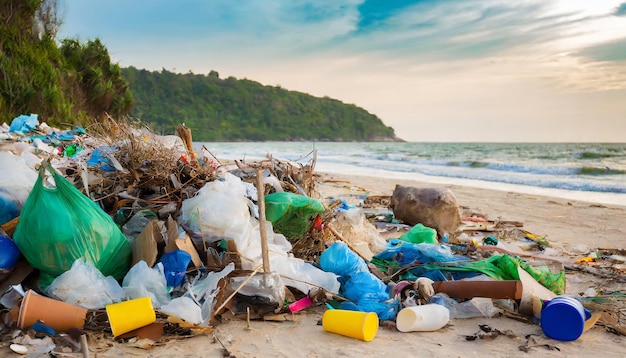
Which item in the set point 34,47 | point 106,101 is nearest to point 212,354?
point 34,47

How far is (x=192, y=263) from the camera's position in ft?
8.96

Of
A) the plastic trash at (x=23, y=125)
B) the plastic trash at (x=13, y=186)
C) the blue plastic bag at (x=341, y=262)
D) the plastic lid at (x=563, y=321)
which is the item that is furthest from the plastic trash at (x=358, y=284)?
the plastic trash at (x=23, y=125)

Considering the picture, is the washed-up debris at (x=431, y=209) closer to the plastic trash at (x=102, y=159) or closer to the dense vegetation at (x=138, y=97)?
the dense vegetation at (x=138, y=97)

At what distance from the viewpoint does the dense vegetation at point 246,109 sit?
4512 centimetres

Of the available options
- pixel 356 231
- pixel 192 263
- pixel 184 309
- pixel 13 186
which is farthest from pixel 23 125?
pixel 184 309

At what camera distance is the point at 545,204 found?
26.8ft

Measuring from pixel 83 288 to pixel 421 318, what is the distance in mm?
1763

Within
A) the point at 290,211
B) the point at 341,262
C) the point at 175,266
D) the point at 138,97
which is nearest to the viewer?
the point at 175,266

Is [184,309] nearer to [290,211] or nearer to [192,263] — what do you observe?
[192,263]

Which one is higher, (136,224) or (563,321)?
(136,224)

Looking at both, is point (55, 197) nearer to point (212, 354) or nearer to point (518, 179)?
point (212, 354)

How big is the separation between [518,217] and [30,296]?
630 cm

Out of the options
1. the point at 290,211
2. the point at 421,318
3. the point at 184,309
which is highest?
the point at 290,211

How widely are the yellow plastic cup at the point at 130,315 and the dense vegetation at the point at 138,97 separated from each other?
2.06 m
